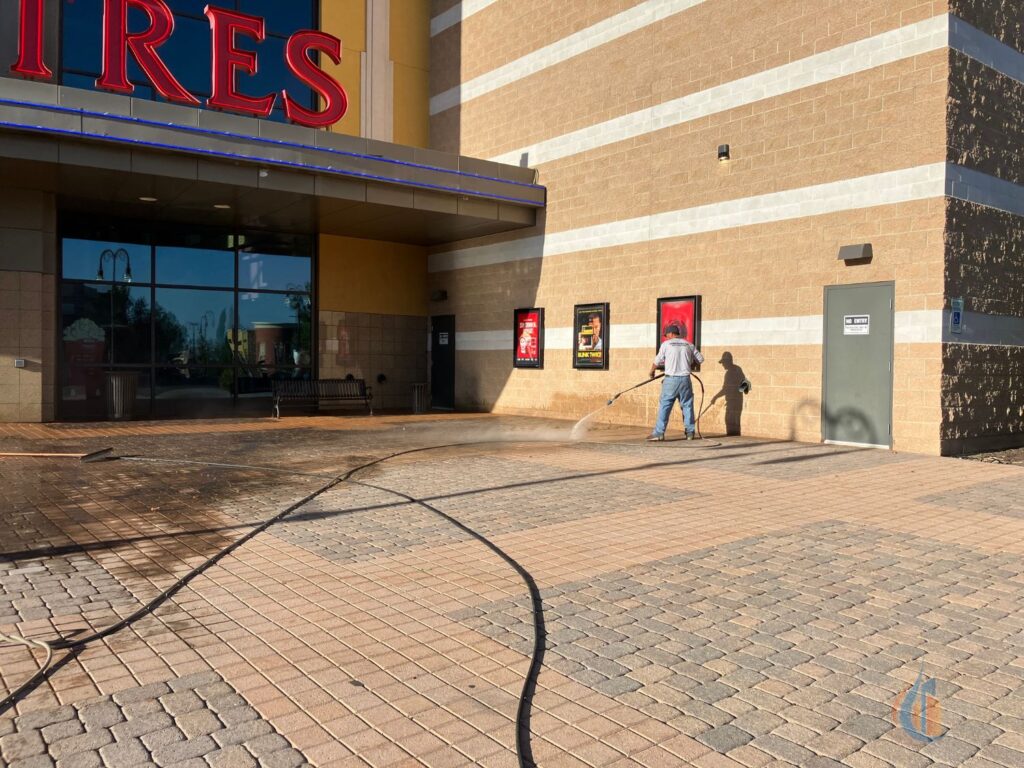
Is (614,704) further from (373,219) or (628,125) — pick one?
(373,219)

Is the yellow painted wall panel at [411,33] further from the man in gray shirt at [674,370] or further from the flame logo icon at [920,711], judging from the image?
the flame logo icon at [920,711]

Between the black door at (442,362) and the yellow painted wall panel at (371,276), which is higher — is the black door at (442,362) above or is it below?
below

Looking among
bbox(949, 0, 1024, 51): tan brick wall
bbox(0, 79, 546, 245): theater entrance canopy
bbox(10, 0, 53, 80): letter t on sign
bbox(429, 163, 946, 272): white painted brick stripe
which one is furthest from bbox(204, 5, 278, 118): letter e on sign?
bbox(949, 0, 1024, 51): tan brick wall

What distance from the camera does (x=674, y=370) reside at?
13.5m

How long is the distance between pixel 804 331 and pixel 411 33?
557 inches

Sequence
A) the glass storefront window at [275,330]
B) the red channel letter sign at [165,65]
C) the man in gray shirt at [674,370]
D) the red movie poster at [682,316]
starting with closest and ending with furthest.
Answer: the man in gray shirt at [674,370] → the red channel letter sign at [165,65] → the red movie poster at [682,316] → the glass storefront window at [275,330]

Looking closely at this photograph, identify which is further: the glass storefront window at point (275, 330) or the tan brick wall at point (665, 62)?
the glass storefront window at point (275, 330)

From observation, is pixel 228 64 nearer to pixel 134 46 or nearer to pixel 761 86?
pixel 134 46

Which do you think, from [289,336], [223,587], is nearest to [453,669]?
[223,587]

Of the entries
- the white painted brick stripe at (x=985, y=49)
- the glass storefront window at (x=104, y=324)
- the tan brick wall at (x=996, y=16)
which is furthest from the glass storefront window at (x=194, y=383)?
the tan brick wall at (x=996, y=16)

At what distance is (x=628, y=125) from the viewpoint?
54.9ft

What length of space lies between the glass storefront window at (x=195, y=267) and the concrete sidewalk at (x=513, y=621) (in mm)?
10213

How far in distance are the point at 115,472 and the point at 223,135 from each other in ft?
23.6

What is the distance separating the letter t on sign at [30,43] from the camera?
1484cm
